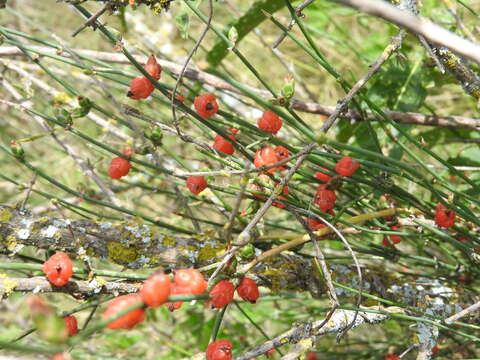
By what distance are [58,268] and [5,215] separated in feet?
1.04

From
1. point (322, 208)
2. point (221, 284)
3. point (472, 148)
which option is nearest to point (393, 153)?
point (472, 148)

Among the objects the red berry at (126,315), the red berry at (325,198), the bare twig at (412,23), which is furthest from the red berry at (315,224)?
the bare twig at (412,23)

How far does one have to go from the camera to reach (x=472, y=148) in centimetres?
147

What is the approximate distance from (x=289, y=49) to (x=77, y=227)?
2218mm

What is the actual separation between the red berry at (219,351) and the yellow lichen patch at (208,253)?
30cm

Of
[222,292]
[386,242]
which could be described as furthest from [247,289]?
[386,242]

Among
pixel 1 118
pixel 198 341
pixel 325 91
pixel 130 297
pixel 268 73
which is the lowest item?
pixel 130 297

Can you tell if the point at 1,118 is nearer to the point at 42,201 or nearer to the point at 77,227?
the point at 42,201

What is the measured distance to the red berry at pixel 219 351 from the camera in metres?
0.87

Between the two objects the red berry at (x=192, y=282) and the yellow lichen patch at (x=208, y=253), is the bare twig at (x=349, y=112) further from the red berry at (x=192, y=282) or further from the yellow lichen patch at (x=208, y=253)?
the red berry at (x=192, y=282)

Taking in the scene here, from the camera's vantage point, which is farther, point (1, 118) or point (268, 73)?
point (268, 73)

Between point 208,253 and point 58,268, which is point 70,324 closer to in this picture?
point 58,268

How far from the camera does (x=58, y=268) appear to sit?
0.82 meters

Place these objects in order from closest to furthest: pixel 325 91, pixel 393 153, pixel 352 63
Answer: pixel 393 153, pixel 352 63, pixel 325 91
